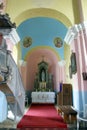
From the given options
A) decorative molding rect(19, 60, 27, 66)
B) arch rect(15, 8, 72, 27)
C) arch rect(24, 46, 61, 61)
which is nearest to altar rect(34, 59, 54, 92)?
arch rect(24, 46, 61, 61)

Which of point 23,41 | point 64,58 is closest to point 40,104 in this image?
point 64,58

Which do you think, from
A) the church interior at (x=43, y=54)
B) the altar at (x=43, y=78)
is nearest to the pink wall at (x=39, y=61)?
the church interior at (x=43, y=54)

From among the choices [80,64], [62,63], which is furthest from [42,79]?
[80,64]

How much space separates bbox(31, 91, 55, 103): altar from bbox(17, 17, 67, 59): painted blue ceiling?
9.76 ft

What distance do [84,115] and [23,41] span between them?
7638 mm

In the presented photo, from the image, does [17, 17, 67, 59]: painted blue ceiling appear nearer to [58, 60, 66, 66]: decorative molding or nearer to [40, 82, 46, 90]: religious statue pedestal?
[58, 60, 66, 66]: decorative molding

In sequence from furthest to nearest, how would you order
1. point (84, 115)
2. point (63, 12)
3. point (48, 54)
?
point (48, 54)
point (63, 12)
point (84, 115)

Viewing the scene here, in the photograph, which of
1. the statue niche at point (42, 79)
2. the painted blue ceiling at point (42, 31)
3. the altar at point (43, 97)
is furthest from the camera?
the statue niche at point (42, 79)

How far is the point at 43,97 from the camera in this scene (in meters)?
12.8

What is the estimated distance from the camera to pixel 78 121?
546 cm

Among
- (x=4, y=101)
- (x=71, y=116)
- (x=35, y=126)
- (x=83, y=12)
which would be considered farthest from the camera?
(x=83, y=12)

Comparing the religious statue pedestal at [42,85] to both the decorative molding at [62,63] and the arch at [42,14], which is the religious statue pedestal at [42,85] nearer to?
the decorative molding at [62,63]

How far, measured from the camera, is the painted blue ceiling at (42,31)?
1076 cm

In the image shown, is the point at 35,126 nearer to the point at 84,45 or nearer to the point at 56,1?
the point at 84,45
